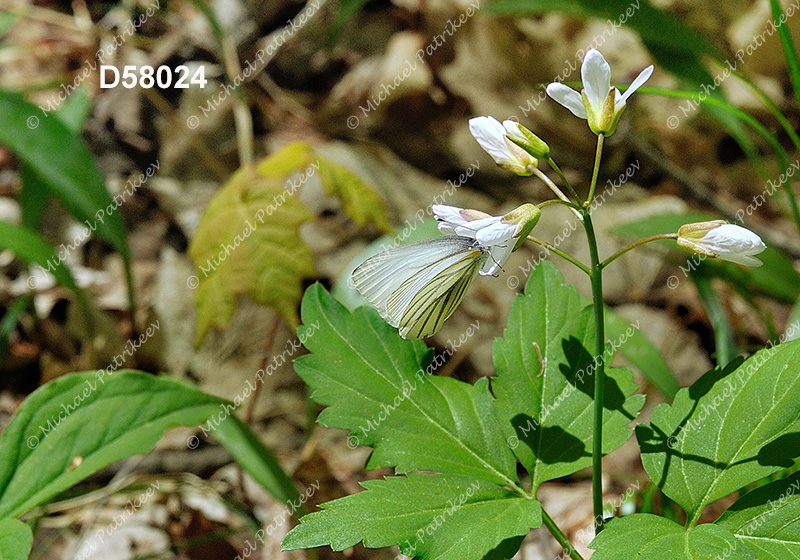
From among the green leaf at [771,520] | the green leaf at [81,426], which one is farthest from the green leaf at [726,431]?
the green leaf at [81,426]

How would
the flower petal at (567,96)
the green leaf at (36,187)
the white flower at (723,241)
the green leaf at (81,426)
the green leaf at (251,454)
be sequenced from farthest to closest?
the green leaf at (36,187), the green leaf at (251,454), the green leaf at (81,426), the flower petal at (567,96), the white flower at (723,241)

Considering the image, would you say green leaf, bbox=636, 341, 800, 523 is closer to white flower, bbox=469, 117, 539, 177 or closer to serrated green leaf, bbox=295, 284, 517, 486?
serrated green leaf, bbox=295, 284, 517, 486

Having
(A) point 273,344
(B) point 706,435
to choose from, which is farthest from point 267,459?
(B) point 706,435

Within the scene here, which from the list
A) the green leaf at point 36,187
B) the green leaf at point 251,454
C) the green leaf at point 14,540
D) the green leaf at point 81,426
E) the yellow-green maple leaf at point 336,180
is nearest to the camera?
the green leaf at point 14,540

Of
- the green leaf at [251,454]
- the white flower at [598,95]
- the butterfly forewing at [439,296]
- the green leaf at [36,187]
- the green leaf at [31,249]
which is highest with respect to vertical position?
the green leaf at [36,187]

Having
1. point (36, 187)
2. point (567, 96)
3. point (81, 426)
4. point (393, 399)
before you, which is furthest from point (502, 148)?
point (36, 187)

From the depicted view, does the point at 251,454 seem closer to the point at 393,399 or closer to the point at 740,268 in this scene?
the point at 393,399

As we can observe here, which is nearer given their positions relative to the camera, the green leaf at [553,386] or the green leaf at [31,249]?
the green leaf at [553,386]

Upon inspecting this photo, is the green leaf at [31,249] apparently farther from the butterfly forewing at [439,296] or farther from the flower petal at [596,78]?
the flower petal at [596,78]
